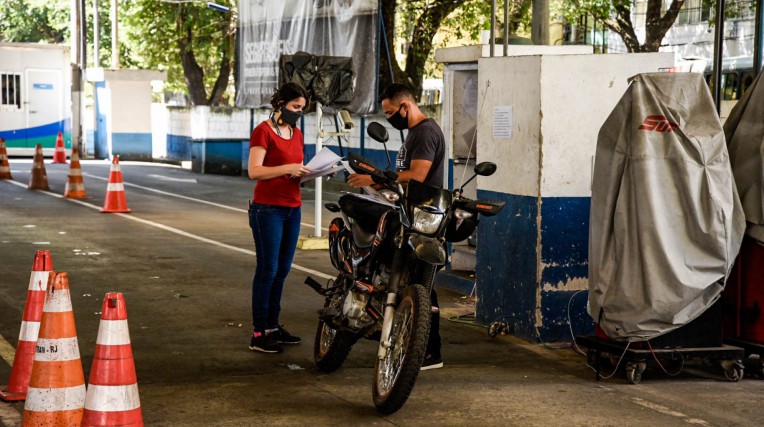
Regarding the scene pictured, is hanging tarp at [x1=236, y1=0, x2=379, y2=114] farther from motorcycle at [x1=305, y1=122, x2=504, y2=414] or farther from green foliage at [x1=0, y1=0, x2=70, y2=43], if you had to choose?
green foliage at [x1=0, y1=0, x2=70, y2=43]

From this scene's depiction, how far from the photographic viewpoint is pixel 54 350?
5516 millimetres

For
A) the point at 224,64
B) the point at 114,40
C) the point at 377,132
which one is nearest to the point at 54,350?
the point at 377,132

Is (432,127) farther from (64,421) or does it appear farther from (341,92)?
(341,92)

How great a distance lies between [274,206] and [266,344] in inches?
38.0

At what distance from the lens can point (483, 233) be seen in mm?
8852

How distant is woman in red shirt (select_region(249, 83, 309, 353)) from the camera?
7.67 meters

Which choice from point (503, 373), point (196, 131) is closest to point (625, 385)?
point (503, 373)

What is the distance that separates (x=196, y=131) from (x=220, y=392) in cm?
2433

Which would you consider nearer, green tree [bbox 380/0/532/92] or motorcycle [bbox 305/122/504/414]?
motorcycle [bbox 305/122/504/414]

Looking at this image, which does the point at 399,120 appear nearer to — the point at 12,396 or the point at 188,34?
the point at 12,396

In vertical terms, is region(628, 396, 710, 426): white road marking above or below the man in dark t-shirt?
below

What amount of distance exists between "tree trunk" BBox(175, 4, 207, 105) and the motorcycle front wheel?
32154 millimetres

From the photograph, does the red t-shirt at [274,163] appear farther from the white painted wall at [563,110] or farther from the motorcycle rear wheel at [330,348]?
the white painted wall at [563,110]

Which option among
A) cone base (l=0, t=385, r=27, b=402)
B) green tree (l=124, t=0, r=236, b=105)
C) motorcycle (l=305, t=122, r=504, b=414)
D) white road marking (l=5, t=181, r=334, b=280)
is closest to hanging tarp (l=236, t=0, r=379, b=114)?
white road marking (l=5, t=181, r=334, b=280)
